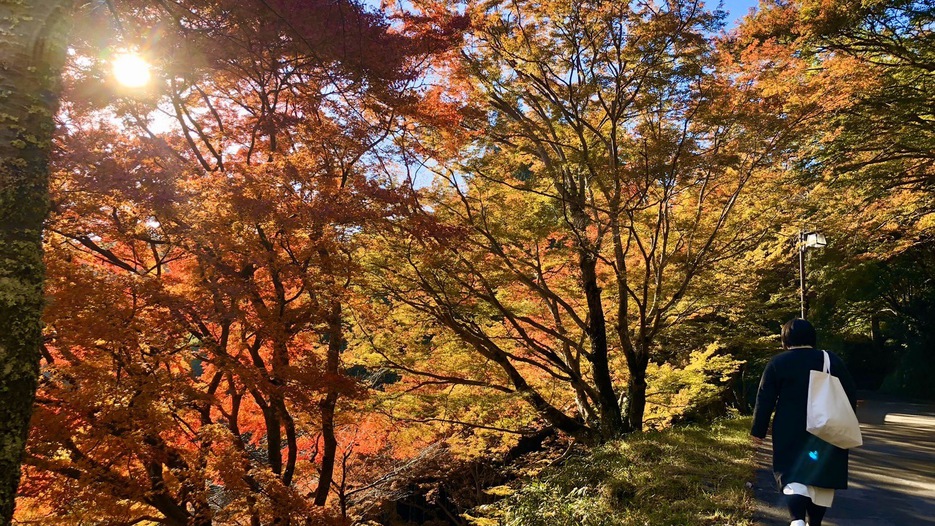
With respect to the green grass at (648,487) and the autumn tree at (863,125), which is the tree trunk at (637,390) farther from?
the autumn tree at (863,125)

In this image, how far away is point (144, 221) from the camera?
5930 millimetres

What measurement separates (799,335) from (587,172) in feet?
18.6

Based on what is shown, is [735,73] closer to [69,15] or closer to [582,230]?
[582,230]

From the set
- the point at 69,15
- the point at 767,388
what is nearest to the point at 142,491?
the point at 69,15

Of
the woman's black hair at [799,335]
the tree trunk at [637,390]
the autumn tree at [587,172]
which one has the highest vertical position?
the autumn tree at [587,172]

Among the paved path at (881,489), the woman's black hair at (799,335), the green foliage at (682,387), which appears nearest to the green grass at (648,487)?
the paved path at (881,489)

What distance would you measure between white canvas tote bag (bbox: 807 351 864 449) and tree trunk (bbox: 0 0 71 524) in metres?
3.41

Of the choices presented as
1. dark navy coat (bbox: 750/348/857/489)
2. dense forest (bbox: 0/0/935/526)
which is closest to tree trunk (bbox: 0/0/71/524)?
dense forest (bbox: 0/0/935/526)

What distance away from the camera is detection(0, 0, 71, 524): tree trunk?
168 cm

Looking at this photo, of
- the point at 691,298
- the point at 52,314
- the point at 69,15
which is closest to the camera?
the point at 69,15

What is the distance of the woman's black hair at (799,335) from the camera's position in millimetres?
2896

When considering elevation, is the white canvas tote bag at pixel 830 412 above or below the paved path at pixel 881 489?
above

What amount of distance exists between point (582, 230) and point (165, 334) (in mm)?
6298

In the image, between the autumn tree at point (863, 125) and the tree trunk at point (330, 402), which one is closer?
the tree trunk at point (330, 402)
